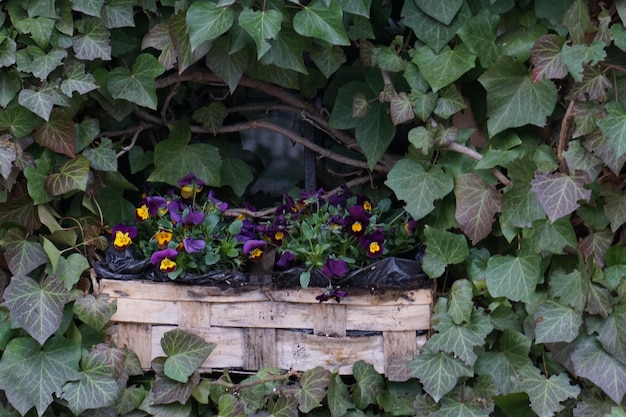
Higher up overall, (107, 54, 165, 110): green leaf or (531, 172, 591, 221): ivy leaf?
(107, 54, 165, 110): green leaf

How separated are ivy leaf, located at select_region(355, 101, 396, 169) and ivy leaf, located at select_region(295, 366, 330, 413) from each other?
0.51m

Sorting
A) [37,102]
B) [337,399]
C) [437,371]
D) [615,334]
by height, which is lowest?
[337,399]

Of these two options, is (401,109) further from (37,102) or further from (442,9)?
(37,102)

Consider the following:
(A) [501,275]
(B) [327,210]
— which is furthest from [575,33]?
(B) [327,210]

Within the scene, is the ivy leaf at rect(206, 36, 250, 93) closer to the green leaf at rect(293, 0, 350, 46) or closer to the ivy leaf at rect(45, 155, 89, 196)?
the green leaf at rect(293, 0, 350, 46)

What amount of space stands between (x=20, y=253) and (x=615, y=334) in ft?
4.49

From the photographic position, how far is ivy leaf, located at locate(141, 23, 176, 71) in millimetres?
1985

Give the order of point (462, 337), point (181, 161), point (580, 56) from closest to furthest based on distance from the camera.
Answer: point (580, 56)
point (462, 337)
point (181, 161)

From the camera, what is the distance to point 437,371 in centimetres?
189

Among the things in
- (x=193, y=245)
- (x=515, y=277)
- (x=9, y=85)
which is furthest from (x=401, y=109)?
(x=9, y=85)

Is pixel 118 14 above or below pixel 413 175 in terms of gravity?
above

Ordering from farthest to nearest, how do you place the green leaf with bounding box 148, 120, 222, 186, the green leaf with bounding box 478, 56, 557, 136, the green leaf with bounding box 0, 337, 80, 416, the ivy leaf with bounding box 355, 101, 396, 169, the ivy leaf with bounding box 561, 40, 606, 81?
the green leaf with bounding box 148, 120, 222, 186 < the ivy leaf with bounding box 355, 101, 396, 169 < the green leaf with bounding box 0, 337, 80, 416 < the green leaf with bounding box 478, 56, 557, 136 < the ivy leaf with bounding box 561, 40, 606, 81

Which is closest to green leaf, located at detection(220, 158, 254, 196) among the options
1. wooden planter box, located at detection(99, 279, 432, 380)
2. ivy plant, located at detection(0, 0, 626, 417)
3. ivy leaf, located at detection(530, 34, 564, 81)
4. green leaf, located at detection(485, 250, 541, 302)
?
ivy plant, located at detection(0, 0, 626, 417)

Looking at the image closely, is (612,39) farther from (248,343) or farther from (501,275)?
(248,343)
